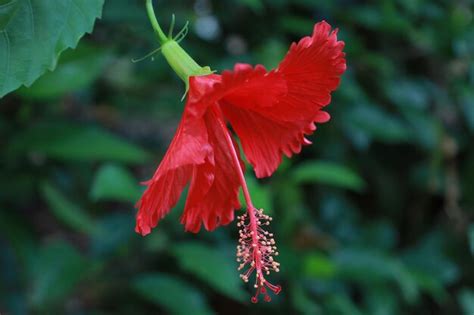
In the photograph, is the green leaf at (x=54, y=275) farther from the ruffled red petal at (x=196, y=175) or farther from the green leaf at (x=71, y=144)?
the ruffled red petal at (x=196, y=175)

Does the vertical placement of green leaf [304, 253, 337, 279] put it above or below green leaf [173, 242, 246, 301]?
above

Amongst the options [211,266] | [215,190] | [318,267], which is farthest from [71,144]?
[215,190]

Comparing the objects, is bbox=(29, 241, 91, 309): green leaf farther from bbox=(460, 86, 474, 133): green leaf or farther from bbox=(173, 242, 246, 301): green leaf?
bbox=(460, 86, 474, 133): green leaf

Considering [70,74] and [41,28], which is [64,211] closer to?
[70,74]

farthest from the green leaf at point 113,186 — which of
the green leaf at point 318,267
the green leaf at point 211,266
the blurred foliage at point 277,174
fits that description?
the green leaf at point 318,267

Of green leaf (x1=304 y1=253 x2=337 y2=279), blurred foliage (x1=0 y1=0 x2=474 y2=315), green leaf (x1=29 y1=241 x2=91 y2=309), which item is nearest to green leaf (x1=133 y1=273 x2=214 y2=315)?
blurred foliage (x1=0 y1=0 x2=474 y2=315)

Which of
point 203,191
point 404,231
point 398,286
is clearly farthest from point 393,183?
point 203,191

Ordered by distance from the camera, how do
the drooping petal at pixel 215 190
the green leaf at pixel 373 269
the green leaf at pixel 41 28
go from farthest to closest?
the green leaf at pixel 373 269 → the drooping petal at pixel 215 190 → the green leaf at pixel 41 28
